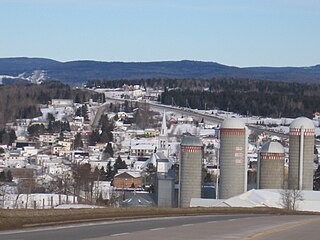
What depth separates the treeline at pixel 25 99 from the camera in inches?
6467

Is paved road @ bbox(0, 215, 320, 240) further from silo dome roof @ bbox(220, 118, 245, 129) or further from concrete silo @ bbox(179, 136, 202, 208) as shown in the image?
silo dome roof @ bbox(220, 118, 245, 129)

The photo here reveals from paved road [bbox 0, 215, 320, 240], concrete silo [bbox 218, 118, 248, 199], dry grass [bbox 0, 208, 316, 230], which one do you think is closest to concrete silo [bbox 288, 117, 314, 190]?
concrete silo [bbox 218, 118, 248, 199]

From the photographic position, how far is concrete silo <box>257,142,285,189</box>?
58.3 metres

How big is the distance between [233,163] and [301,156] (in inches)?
173

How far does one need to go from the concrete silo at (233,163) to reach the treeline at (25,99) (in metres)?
Answer: 97.5

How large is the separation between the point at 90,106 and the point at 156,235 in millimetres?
169003

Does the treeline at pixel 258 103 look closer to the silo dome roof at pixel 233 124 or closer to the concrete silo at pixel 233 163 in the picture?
the silo dome roof at pixel 233 124

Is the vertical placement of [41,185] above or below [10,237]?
below

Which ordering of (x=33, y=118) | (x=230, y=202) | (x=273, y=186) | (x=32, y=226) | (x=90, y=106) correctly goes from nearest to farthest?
(x=32, y=226), (x=230, y=202), (x=273, y=186), (x=33, y=118), (x=90, y=106)

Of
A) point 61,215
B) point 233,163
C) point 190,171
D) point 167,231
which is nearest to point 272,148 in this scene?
point 233,163

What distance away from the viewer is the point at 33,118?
164 m

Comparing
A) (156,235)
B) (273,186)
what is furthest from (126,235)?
(273,186)

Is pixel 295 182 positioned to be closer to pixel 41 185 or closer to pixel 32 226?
pixel 41 185

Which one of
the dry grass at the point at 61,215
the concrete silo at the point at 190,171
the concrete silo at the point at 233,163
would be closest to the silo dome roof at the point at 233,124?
the concrete silo at the point at 233,163
